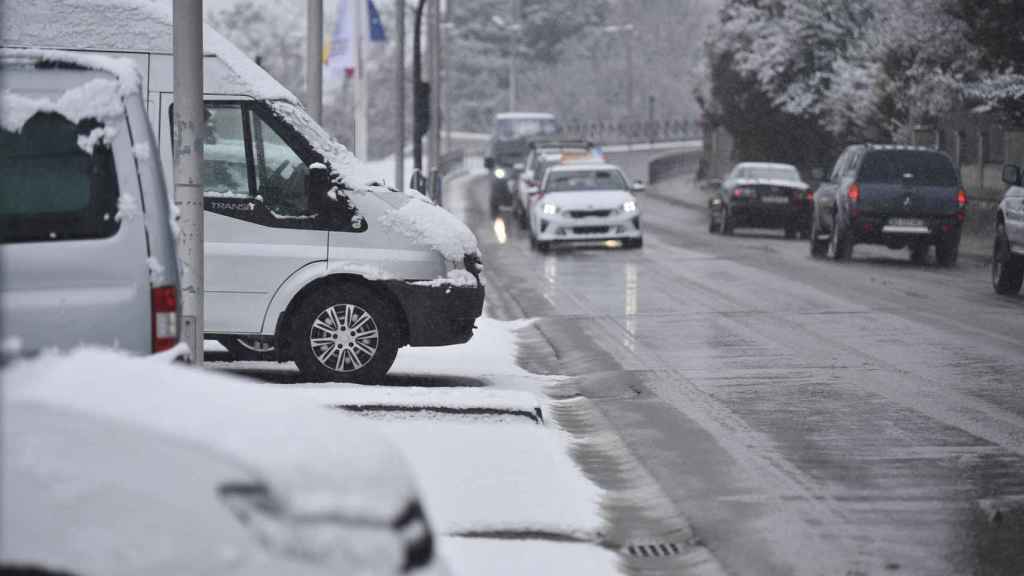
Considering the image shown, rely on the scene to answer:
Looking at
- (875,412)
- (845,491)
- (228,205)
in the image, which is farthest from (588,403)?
(845,491)

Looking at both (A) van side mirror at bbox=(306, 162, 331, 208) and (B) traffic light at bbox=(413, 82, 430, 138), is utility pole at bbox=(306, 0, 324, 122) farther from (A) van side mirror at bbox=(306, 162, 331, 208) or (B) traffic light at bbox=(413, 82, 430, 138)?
(A) van side mirror at bbox=(306, 162, 331, 208)

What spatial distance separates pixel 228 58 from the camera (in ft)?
39.8

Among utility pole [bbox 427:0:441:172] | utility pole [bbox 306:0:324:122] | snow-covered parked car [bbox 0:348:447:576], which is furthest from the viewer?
utility pole [bbox 427:0:441:172]

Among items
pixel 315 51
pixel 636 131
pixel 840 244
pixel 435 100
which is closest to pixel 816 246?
pixel 840 244

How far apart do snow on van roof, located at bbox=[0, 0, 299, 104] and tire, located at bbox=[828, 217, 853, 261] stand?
1772cm

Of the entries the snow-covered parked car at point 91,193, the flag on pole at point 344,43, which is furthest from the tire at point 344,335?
the flag on pole at point 344,43

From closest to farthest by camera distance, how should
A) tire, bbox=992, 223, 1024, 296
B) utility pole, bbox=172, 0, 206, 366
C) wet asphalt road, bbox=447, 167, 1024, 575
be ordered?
wet asphalt road, bbox=447, 167, 1024, 575
utility pole, bbox=172, 0, 206, 366
tire, bbox=992, 223, 1024, 296

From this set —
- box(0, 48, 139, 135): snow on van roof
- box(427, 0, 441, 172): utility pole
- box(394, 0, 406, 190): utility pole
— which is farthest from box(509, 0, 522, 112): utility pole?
box(0, 48, 139, 135): snow on van roof

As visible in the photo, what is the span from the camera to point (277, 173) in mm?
12023

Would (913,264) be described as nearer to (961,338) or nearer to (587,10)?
(961,338)

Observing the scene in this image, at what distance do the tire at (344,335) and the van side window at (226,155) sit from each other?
2.97 ft

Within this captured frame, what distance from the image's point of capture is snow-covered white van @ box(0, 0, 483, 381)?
11891 millimetres

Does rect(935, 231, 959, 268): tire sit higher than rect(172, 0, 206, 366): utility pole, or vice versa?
rect(172, 0, 206, 366): utility pole

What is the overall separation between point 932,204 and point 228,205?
18.1 m
